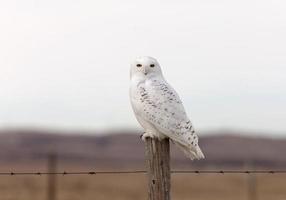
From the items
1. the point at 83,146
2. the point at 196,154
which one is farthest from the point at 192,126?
the point at 83,146

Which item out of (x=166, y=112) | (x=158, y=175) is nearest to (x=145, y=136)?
(x=166, y=112)

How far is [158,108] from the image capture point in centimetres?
663

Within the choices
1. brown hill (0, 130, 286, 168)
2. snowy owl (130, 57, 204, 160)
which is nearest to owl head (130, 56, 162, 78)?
snowy owl (130, 57, 204, 160)

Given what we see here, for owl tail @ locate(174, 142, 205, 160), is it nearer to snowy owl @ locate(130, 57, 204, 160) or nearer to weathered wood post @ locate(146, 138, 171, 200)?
snowy owl @ locate(130, 57, 204, 160)

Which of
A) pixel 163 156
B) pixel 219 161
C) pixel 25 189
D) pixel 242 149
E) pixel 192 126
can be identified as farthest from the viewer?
pixel 242 149

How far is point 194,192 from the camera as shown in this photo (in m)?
26.6

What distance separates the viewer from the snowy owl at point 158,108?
648 centimetres

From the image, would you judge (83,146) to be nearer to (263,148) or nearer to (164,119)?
(263,148)

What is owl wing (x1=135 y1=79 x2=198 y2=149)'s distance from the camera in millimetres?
6480

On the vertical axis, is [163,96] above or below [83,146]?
below

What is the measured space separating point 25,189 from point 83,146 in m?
53.3

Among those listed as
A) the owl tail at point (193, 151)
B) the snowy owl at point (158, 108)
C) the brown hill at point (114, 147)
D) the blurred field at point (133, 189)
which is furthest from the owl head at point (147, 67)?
the brown hill at point (114, 147)

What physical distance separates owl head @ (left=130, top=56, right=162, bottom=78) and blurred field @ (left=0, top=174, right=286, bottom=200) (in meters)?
12.9

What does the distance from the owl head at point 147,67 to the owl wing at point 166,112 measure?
0.33 feet
